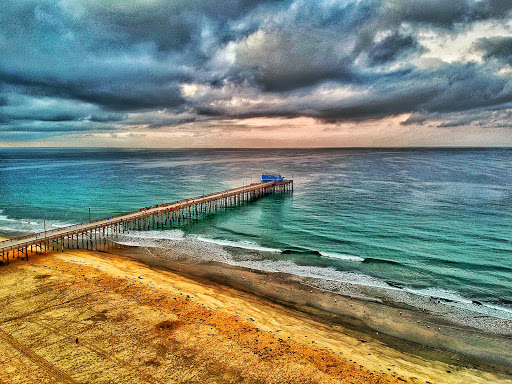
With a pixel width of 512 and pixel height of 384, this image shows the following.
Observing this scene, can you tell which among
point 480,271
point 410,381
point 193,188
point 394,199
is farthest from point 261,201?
point 410,381

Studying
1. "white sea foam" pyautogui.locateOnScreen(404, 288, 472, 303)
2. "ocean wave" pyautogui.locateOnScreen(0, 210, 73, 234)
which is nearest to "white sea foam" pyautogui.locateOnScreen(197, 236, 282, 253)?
"white sea foam" pyautogui.locateOnScreen(404, 288, 472, 303)

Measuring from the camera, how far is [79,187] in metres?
93.9

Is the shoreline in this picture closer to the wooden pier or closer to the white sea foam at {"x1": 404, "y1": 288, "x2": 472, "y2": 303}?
the white sea foam at {"x1": 404, "y1": 288, "x2": 472, "y2": 303}

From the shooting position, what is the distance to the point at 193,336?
66.3ft

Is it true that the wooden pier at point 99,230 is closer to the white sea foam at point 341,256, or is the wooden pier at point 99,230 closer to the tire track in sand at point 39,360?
the tire track in sand at point 39,360

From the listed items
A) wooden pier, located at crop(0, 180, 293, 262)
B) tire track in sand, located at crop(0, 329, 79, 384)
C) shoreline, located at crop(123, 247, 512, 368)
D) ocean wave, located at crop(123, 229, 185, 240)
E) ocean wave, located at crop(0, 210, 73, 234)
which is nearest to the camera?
tire track in sand, located at crop(0, 329, 79, 384)

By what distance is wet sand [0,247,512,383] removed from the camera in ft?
55.7

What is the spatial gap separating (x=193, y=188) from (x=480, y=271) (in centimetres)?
7278

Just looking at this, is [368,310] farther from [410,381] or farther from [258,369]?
[258,369]

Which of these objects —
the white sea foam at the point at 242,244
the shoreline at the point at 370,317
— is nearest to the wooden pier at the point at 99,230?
the white sea foam at the point at 242,244

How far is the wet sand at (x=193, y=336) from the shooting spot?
17.0 metres

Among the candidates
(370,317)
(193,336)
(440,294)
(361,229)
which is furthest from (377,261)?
(193,336)

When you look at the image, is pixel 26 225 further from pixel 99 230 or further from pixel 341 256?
pixel 341 256

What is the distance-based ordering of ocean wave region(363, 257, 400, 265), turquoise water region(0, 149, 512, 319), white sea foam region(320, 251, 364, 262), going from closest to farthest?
1. turquoise water region(0, 149, 512, 319)
2. ocean wave region(363, 257, 400, 265)
3. white sea foam region(320, 251, 364, 262)
